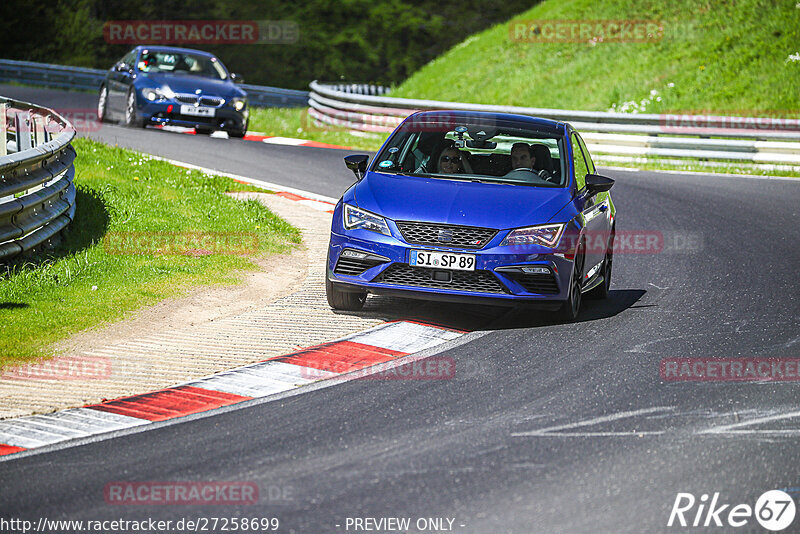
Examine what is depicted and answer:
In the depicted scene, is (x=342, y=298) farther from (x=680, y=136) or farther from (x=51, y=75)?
(x=51, y=75)

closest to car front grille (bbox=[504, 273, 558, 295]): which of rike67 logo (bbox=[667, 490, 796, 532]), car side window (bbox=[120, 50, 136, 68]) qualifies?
rike67 logo (bbox=[667, 490, 796, 532])

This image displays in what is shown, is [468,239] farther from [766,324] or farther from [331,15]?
[331,15]

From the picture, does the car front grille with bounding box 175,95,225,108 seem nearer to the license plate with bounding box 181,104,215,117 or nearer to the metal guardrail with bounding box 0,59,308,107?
the license plate with bounding box 181,104,215,117

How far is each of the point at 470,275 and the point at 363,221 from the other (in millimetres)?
956

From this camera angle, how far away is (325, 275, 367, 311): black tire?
9.04m

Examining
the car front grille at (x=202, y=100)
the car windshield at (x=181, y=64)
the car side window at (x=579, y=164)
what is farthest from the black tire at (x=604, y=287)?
the car windshield at (x=181, y=64)

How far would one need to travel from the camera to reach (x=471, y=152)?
9961 millimetres

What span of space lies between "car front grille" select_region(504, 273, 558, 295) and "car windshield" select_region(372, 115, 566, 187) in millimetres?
1117

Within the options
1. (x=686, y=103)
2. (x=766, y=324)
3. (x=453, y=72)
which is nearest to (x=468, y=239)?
(x=766, y=324)

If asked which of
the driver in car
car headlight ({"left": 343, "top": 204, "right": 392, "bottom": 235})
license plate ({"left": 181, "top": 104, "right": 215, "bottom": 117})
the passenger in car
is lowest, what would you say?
license plate ({"left": 181, "top": 104, "right": 215, "bottom": 117})

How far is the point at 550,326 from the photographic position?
29.2 ft

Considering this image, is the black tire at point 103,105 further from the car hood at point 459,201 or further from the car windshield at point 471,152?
the car hood at point 459,201

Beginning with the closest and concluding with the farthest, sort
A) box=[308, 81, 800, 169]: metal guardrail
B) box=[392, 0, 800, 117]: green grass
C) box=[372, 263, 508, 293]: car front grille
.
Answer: box=[372, 263, 508, 293]: car front grille < box=[308, 81, 800, 169]: metal guardrail < box=[392, 0, 800, 117]: green grass

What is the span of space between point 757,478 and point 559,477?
969 mm
